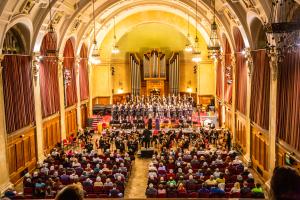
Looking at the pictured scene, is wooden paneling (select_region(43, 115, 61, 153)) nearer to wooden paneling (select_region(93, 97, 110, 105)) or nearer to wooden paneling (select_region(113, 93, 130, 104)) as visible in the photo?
wooden paneling (select_region(93, 97, 110, 105))

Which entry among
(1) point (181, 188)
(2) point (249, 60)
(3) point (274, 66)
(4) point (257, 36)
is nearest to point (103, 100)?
(2) point (249, 60)

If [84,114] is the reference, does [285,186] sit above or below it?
above

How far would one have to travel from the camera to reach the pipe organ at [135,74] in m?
37.8

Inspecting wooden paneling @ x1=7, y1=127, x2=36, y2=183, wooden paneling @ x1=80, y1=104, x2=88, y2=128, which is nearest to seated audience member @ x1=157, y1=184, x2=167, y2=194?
wooden paneling @ x1=7, y1=127, x2=36, y2=183

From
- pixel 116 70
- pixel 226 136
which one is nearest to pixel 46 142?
pixel 226 136

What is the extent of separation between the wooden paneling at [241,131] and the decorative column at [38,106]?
40.1 ft

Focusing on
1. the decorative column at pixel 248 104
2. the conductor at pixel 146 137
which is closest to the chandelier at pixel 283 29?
the decorative column at pixel 248 104

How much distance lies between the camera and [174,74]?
37719mm

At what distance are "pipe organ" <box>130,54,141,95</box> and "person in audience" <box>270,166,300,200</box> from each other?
35.5m

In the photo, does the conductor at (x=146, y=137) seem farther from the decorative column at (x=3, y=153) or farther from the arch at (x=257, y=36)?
the decorative column at (x=3, y=153)

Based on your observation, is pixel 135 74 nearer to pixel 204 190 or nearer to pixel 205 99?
pixel 205 99

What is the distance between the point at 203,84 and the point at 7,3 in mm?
24496

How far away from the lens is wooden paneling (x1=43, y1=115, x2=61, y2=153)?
70.2 ft

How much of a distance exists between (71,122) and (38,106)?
23.7 ft
